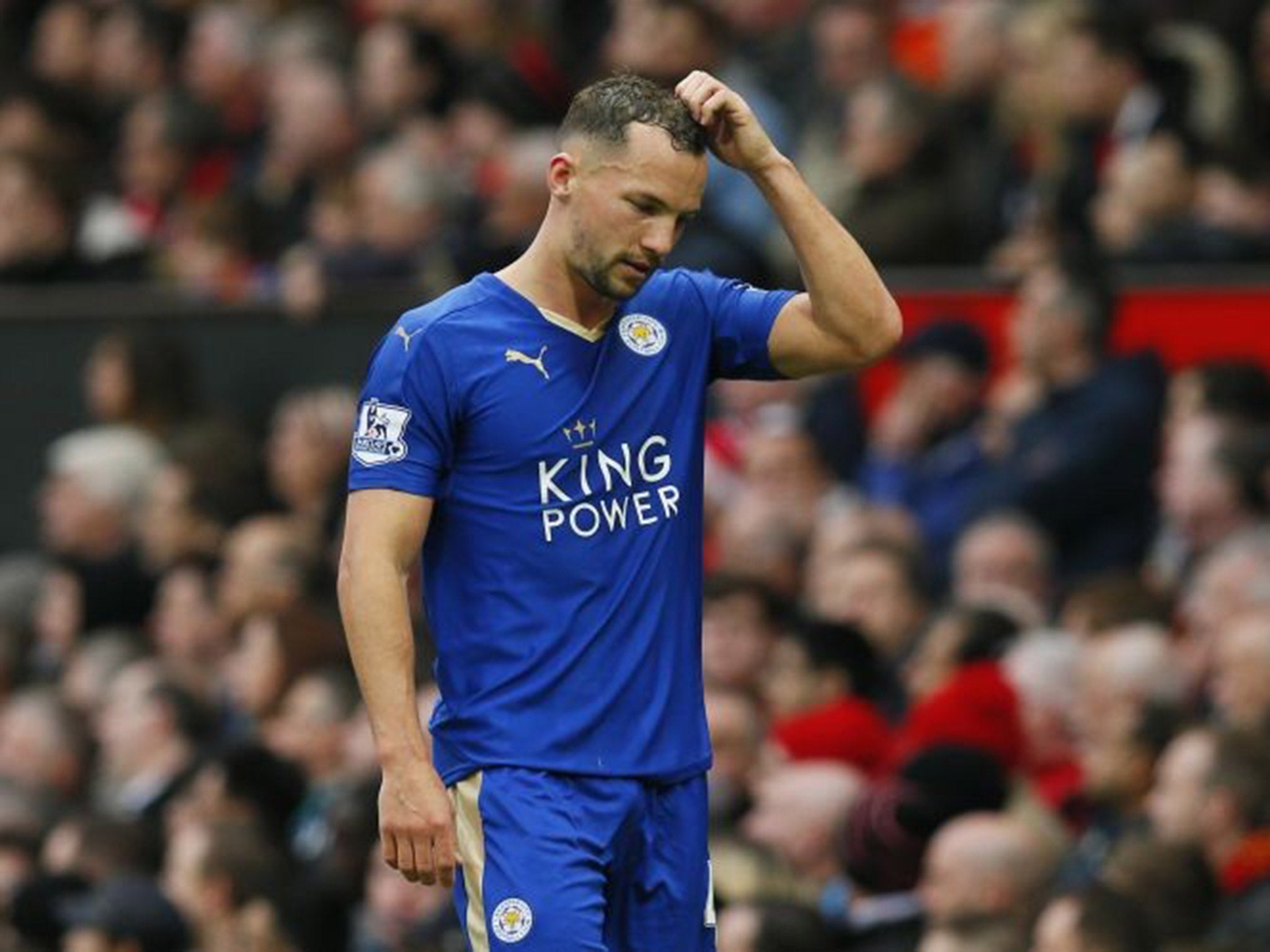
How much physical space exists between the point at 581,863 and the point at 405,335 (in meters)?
1.01

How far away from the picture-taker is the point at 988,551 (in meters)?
10.7

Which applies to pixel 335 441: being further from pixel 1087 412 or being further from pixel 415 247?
pixel 1087 412

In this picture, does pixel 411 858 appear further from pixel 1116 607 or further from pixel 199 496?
pixel 199 496

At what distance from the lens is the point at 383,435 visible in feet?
20.8

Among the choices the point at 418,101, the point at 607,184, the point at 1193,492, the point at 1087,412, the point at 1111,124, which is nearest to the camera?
the point at 607,184

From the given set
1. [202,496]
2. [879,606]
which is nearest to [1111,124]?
[879,606]

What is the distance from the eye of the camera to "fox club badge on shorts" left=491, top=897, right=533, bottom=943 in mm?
6305

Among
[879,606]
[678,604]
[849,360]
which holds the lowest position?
[879,606]

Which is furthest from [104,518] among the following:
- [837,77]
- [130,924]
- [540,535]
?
[540,535]

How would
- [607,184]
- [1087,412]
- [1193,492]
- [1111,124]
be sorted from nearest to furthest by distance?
[607,184] < [1193,492] < [1087,412] < [1111,124]

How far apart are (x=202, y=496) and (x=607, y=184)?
281 inches

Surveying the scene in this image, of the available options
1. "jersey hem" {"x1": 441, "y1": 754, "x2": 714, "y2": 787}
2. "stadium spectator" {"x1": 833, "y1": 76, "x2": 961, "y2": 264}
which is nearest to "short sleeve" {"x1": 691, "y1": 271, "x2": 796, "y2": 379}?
"jersey hem" {"x1": 441, "y1": 754, "x2": 714, "y2": 787}

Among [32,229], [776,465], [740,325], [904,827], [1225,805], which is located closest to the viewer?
[740,325]

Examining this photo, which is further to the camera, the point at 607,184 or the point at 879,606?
the point at 879,606
